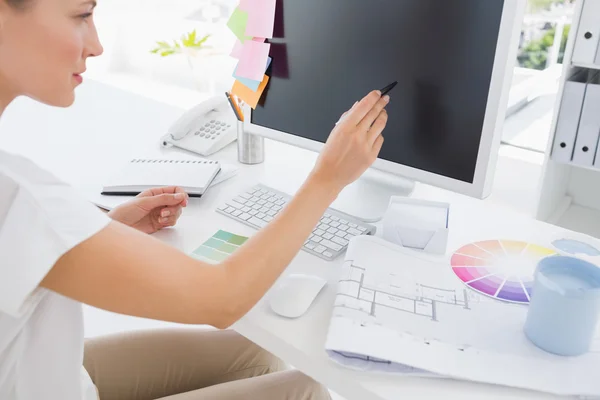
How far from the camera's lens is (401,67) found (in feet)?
3.20

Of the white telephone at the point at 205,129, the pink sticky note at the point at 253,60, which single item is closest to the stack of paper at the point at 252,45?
the pink sticky note at the point at 253,60

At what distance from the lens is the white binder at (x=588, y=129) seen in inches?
77.7

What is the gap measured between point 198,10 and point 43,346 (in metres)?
2.78

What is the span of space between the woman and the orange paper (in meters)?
0.34

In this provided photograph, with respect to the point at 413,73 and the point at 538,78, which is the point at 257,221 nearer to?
the point at 413,73

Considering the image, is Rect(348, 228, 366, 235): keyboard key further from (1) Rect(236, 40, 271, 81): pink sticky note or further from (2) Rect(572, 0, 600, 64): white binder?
(2) Rect(572, 0, 600, 64): white binder

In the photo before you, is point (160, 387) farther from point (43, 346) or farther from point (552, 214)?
point (552, 214)

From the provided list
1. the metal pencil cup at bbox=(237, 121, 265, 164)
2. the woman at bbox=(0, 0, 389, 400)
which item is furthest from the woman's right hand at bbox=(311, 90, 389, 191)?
the metal pencil cup at bbox=(237, 121, 265, 164)

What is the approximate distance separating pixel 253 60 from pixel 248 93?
0.24ft

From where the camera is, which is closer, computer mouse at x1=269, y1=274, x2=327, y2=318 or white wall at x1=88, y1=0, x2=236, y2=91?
computer mouse at x1=269, y1=274, x2=327, y2=318

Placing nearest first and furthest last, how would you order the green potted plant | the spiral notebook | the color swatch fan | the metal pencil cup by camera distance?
the color swatch fan
the spiral notebook
the metal pencil cup
the green potted plant

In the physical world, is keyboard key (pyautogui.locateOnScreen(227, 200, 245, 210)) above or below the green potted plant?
below

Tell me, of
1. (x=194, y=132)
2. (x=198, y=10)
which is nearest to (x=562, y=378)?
(x=194, y=132)

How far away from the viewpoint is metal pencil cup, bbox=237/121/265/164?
4.33 feet
